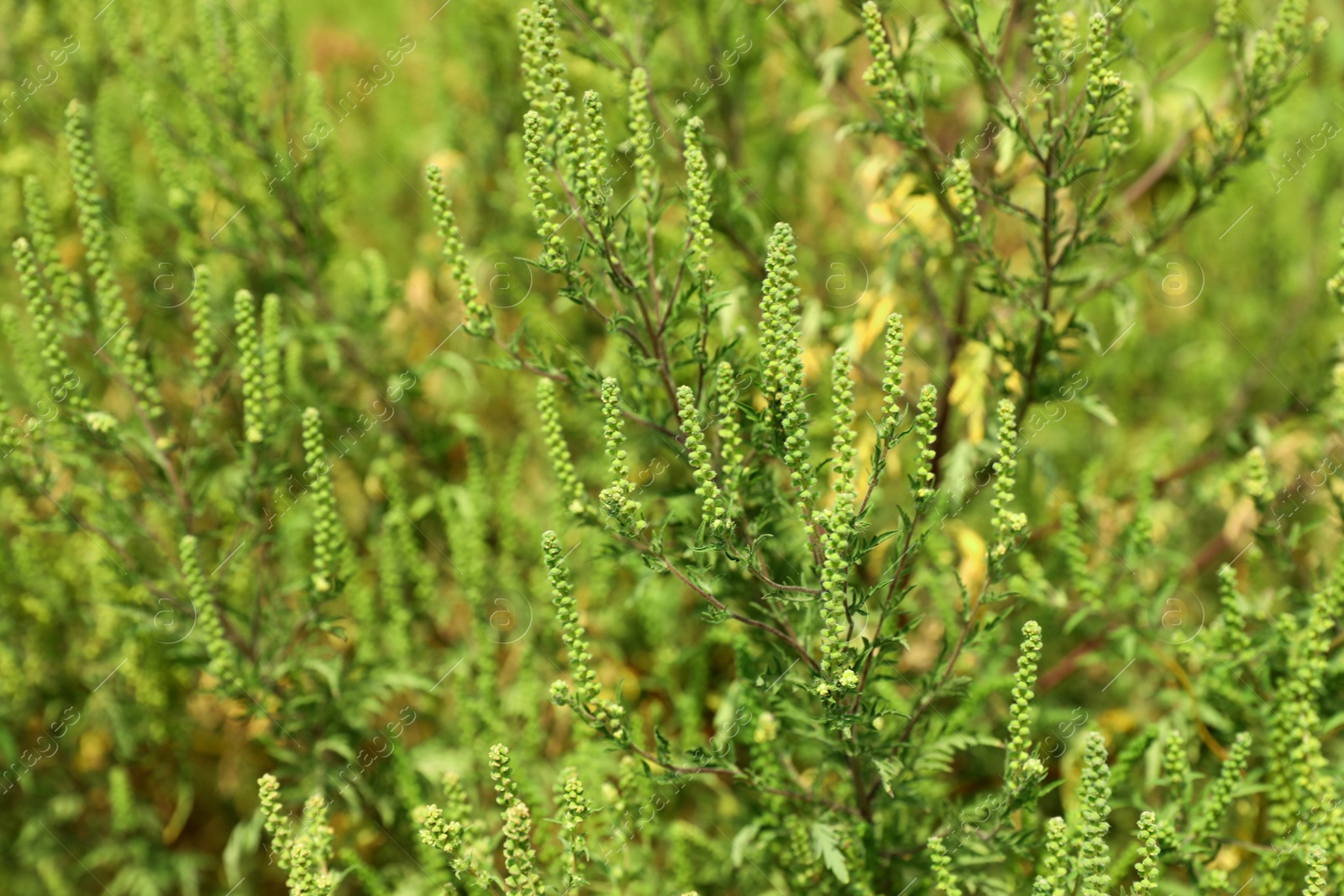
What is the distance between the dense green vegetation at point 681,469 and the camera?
8.40ft

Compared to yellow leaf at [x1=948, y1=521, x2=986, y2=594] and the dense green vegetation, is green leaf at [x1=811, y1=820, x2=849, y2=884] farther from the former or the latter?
yellow leaf at [x1=948, y1=521, x2=986, y2=594]

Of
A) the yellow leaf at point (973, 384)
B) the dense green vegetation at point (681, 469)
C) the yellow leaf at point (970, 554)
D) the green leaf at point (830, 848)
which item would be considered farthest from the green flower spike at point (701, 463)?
the yellow leaf at point (970, 554)

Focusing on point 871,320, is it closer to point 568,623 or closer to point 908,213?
point 908,213

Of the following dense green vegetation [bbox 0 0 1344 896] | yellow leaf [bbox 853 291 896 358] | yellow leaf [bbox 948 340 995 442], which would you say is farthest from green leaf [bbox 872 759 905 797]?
yellow leaf [bbox 853 291 896 358]

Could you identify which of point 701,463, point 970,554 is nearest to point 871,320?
point 970,554

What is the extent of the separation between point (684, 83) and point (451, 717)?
2.75 m

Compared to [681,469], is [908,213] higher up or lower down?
higher up

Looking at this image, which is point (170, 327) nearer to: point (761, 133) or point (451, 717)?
point (451, 717)

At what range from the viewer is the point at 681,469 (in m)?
4.38

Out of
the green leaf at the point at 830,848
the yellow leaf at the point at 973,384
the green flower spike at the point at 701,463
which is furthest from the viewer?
the yellow leaf at the point at 973,384

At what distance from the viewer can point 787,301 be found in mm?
2256

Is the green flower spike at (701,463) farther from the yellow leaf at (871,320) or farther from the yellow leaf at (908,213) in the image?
the yellow leaf at (908,213)

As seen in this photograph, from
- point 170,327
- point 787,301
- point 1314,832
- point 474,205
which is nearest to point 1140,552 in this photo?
point 1314,832

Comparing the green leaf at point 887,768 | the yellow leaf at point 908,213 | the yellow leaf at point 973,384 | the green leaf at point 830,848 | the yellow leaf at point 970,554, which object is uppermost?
the yellow leaf at point 908,213
